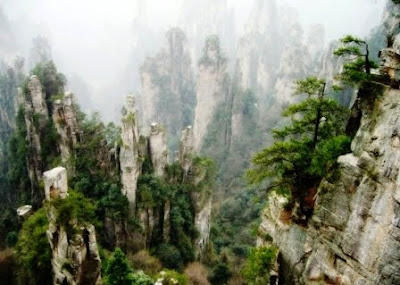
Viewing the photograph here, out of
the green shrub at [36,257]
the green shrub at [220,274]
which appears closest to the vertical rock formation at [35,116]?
the green shrub at [36,257]

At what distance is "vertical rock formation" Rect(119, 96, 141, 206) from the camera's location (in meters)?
35.7

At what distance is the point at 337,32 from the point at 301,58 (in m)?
72.0

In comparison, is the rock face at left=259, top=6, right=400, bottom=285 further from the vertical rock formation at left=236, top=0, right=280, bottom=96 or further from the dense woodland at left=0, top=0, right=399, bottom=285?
the vertical rock formation at left=236, top=0, right=280, bottom=96

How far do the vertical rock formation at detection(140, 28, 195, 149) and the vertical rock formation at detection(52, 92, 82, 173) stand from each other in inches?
2443

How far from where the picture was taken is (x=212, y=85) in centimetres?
8462

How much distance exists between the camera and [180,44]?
104062 mm

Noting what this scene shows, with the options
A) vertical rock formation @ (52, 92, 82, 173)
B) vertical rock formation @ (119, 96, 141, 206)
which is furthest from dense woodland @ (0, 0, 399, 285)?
vertical rock formation @ (119, 96, 141, 206)

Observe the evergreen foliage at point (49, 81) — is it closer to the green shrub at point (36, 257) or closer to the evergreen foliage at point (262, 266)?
the green shrub at point (36, 257)

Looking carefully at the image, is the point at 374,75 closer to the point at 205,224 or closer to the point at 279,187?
the point at 279,187

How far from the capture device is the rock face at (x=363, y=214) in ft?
45.2

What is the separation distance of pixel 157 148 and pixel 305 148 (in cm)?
2334

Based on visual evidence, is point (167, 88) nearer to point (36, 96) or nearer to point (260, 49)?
point (260, 49)

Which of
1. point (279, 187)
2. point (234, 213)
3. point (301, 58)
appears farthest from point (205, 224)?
point (301, 58)

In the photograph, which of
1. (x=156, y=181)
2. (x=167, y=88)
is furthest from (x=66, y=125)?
(x=167, y=88)
